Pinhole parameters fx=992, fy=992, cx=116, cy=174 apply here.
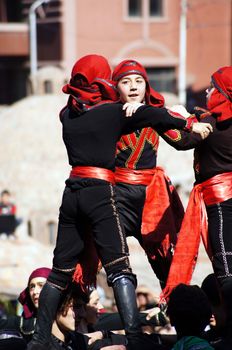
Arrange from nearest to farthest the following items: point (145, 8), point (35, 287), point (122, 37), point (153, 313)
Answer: point (153, 313)
point (35, 287)
point (122, 37)
point (145, 8)

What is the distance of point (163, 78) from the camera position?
32094 mm

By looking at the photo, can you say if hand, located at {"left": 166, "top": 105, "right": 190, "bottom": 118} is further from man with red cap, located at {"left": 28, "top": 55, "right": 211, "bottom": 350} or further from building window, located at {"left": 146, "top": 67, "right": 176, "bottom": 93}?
building window, located at {"left": 146, "top": 67, "right": 176, "bottom": 93}

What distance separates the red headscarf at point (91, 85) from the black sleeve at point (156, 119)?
0.22m

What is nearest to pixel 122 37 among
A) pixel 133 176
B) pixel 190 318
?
pixel 133 176

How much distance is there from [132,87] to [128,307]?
4.45 feet

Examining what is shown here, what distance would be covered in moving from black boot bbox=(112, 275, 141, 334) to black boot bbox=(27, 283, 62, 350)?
430 millimetres

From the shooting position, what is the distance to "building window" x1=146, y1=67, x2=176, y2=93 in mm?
31938

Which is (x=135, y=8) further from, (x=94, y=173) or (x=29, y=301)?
(x=94, y=173)

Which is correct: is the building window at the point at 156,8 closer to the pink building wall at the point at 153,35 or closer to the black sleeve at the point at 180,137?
the pink building wall at the point at 153,35

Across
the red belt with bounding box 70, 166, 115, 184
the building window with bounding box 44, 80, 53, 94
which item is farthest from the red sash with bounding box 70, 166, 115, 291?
the building window with bounding box 44, 80, 53, 94

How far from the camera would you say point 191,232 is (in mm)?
5852

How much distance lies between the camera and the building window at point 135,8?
31.9 metres

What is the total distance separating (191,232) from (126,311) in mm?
673

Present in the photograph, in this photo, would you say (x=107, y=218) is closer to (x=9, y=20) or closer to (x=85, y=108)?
(x=85, y=108)
